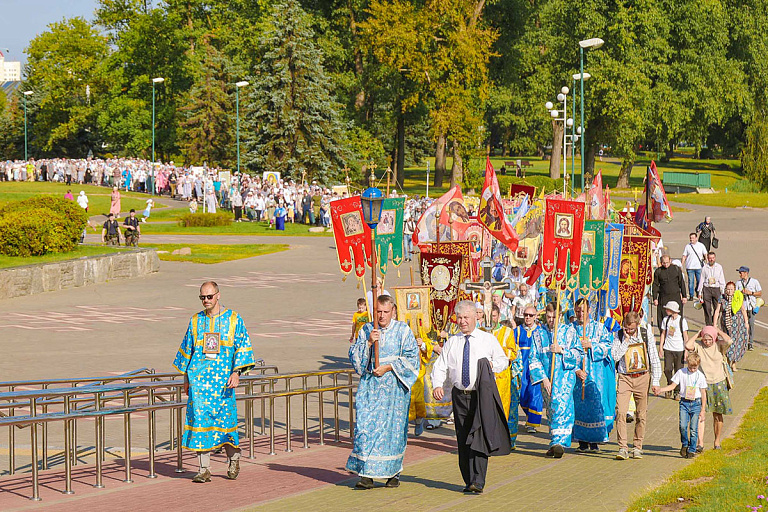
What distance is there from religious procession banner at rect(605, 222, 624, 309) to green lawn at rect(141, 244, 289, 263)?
68.8ft

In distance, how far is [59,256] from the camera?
94.7 ft

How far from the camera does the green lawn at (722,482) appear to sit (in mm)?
8938

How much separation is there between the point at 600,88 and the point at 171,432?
51.4 m

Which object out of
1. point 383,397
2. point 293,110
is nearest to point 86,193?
point 293,110

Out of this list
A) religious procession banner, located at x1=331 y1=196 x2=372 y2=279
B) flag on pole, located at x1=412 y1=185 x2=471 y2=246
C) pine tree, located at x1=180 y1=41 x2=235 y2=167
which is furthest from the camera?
pine tree, located at x1=180 y1=41 x2=235 y2=167

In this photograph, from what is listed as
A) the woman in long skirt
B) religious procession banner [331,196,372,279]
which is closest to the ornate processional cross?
religious procession banner [331,196,372,279]

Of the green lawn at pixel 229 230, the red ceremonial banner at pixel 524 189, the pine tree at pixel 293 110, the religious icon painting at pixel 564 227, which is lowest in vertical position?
the green lawn at pixel 229 230

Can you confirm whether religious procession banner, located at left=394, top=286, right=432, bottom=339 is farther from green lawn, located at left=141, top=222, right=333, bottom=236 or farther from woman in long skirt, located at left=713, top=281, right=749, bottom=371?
green lawn, located at left=141, top=222, right=333, bottom=236

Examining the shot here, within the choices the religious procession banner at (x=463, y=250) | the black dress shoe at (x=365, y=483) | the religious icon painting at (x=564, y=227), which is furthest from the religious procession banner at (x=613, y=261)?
the black dress shoe at (x=365, y=483)

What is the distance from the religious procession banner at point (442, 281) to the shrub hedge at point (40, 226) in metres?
15.8

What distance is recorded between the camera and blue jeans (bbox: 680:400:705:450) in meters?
12.0

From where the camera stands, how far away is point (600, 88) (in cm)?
6038

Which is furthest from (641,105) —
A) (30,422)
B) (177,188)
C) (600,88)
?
(30,422)

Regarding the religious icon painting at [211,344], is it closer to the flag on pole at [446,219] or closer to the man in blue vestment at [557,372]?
the man in blue vestment at [557,372]
